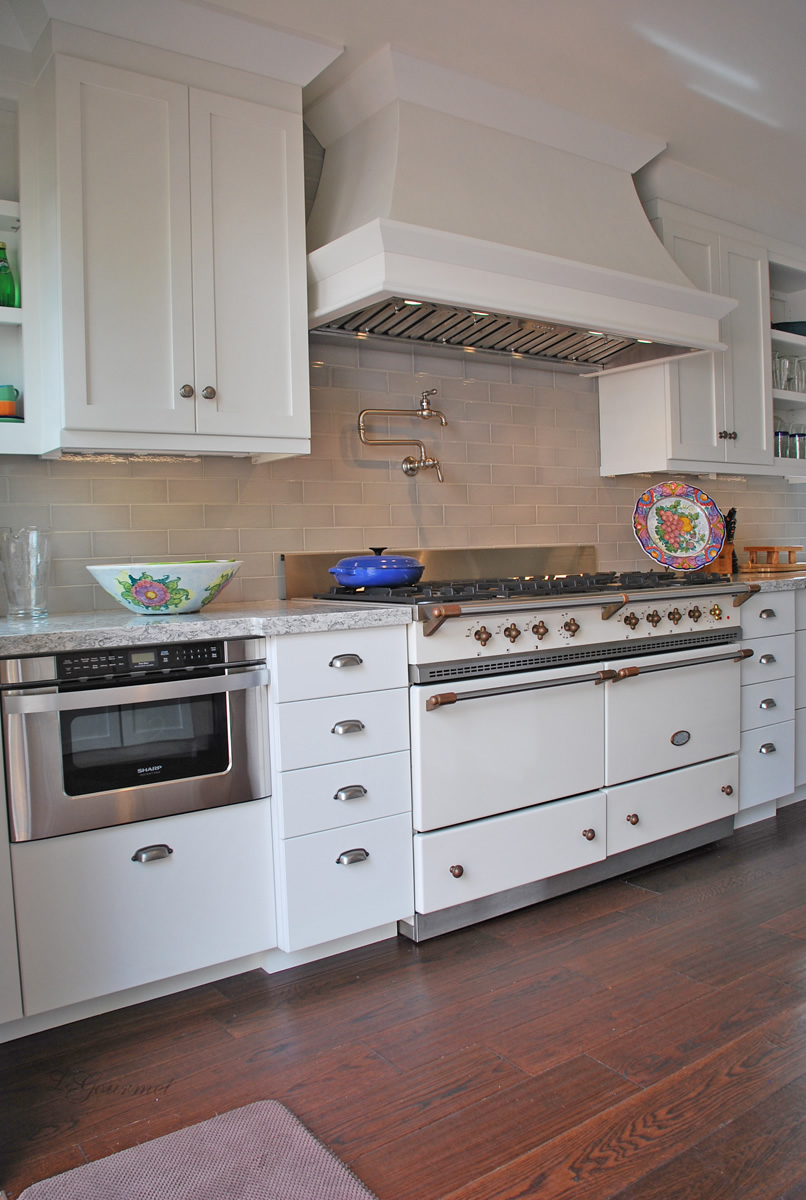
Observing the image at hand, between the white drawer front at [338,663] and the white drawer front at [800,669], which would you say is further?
the white drawer front at [800,669]

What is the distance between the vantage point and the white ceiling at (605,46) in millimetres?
2326

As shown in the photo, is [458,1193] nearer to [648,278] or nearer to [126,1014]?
[126,1014]

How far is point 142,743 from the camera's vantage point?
1984 mm

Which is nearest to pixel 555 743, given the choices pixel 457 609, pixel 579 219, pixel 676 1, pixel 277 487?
pixel 457 609

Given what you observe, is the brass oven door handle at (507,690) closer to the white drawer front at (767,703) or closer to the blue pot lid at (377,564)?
the blue pot lid at (377,564)

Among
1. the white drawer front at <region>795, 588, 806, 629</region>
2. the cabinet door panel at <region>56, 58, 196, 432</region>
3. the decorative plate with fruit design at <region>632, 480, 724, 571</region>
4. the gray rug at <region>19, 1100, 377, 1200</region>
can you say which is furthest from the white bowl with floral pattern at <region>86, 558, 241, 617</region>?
the white drawer front at <region>795, 588, 806, 629</region>

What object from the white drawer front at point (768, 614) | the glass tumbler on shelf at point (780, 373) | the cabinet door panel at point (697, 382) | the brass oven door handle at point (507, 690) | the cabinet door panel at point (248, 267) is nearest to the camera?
the brass oven door handle at point (507, 690)

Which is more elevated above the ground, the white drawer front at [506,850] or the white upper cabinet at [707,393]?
the white upper cabinet at [707,393]

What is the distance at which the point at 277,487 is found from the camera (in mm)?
2859

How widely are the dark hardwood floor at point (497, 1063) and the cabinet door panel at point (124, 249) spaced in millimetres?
1441

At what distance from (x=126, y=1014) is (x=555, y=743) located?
1296 millimetres

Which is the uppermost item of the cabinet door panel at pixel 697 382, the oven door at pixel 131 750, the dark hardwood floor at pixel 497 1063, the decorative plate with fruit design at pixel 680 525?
the cabinet door panel at pixel 697 382

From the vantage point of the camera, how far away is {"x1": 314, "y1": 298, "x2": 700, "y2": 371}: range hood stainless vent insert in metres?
2.73

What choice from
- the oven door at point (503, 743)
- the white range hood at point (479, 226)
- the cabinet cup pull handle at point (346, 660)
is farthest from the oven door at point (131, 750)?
the white range hood at point (479, 226)
